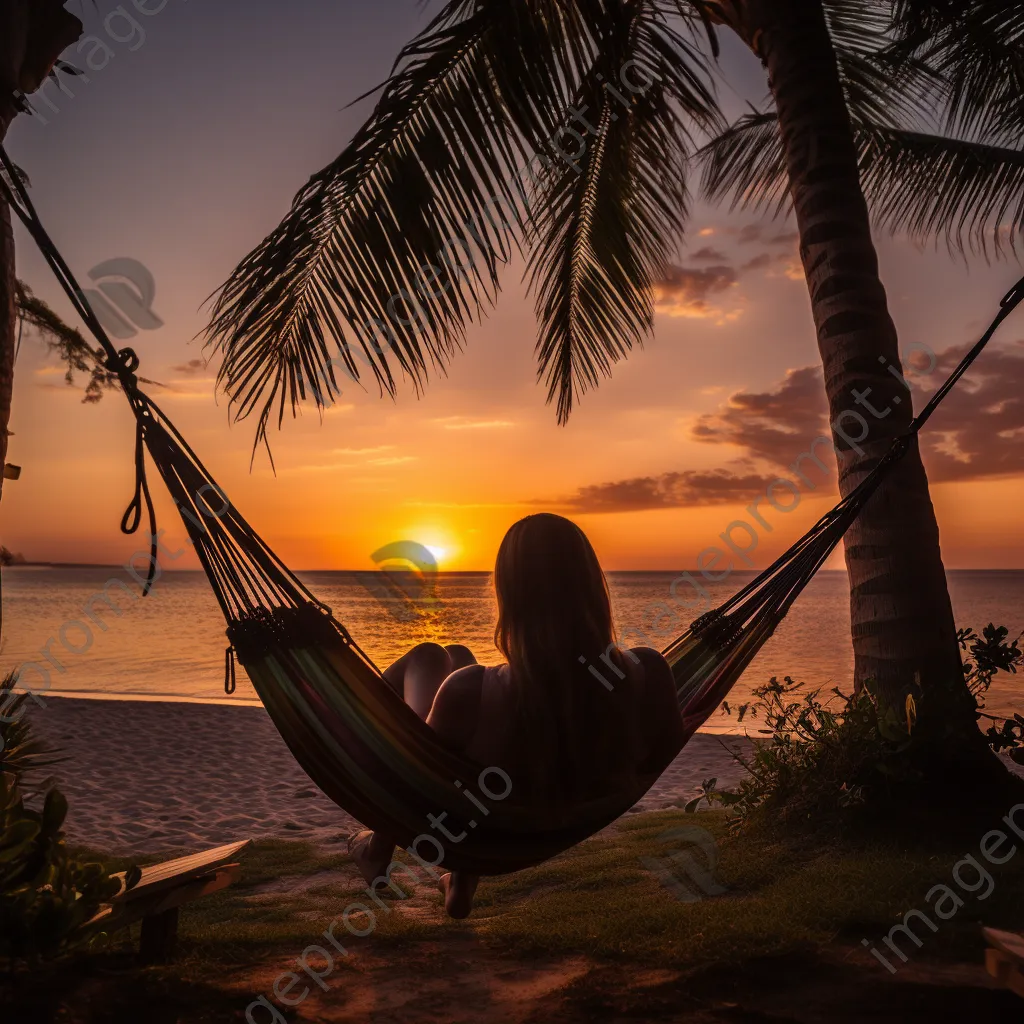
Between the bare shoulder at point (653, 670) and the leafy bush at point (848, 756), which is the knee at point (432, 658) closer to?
the bare shoulder at point (653, 670)

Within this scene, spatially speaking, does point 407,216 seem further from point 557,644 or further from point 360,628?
point 360,628

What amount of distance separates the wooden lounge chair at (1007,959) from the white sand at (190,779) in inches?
124

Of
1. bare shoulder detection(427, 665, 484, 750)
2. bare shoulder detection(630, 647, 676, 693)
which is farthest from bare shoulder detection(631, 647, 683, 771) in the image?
bare shoulder detection(427, 665, 484, 750)

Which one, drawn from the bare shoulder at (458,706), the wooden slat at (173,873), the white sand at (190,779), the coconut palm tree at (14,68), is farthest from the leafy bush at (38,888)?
the white sand at (190,779)

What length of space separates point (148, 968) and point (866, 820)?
207 cm

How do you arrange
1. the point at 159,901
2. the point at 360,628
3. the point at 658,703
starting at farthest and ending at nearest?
the point at 360,628, the point at 159,901, the point at 658,703

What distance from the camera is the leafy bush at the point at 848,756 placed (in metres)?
2.74

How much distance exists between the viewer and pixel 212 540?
198 centimetres

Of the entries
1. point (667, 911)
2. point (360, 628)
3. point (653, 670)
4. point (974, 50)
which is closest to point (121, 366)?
point (653, 670)

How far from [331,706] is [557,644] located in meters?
0.52

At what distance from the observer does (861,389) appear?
113 inches

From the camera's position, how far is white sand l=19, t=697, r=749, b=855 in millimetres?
4316

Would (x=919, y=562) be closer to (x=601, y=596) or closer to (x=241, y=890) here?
(x=601, y=596)

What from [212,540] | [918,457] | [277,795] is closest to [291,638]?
[212,540]
